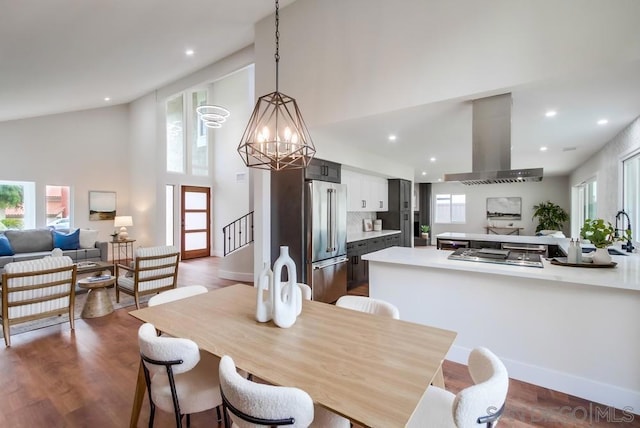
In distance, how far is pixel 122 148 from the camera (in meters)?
8.41

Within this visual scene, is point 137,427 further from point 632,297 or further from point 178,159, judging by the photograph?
point 178,159

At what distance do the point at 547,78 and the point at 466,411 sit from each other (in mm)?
2644

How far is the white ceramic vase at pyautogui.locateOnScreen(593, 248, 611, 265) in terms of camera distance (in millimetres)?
2566

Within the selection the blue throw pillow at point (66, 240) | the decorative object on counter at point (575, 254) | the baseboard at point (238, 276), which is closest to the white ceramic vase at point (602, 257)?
the decorative object on counter at point (575, 254)

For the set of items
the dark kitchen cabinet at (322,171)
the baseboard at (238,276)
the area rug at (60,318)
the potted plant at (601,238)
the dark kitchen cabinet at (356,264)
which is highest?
the dark kitchen cabinet at (322,171)

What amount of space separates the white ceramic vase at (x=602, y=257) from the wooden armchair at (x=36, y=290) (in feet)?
17.4

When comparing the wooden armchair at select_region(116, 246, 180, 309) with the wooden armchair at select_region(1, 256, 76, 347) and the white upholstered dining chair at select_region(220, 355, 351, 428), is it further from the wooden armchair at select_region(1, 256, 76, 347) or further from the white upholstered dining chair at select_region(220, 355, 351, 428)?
the white upholstered dining chair at select_region(220, 355, 351, 428)

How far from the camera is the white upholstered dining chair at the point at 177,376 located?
4.76ft

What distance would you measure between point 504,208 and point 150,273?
419 inches

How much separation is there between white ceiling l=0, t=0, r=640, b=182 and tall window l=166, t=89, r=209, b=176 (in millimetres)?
2141

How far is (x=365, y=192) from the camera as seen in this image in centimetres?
639

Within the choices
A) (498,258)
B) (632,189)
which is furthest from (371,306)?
(632,189)

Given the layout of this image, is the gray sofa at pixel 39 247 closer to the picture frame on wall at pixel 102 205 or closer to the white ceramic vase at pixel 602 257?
the picture frame on wall at pixel 102 205

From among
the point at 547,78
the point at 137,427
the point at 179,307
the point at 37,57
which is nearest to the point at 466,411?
the point at 179,307
